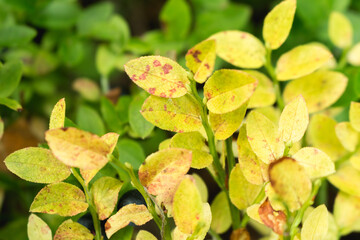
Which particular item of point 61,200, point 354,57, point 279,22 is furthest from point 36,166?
point 354,57

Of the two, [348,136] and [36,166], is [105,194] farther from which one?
[348,136]

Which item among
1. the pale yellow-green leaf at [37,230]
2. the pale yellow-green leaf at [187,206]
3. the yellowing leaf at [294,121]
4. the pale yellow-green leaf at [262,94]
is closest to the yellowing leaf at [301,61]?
the pale yellow-green leaf at [262,94]

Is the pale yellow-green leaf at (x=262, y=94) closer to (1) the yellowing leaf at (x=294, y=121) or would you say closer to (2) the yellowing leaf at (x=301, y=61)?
(2) the yellowing leaf at (x=301, y=61)

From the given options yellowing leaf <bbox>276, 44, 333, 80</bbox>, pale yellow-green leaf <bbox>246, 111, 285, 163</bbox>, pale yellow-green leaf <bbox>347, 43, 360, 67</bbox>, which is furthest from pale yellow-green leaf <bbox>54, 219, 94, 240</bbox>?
pale yellow-green leaf <bbox>347, 43, 360, 67</bbox>

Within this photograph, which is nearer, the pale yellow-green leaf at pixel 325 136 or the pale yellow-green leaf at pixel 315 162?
the pale yellow-green leaf at pixel 315 162

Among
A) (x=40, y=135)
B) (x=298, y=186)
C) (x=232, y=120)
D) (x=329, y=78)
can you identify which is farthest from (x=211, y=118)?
(x=40, y=135)

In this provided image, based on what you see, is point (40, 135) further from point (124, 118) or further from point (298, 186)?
point (298, 186)
